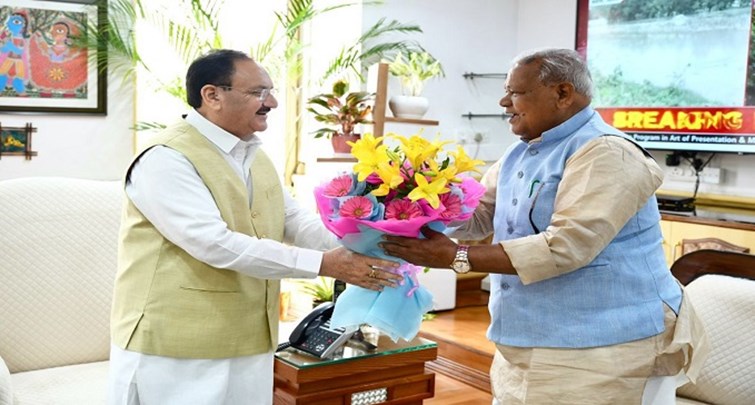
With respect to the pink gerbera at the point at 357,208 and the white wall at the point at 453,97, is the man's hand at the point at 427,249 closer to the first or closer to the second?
the pink gerbera at the point at 357,208

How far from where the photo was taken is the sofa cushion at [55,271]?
2.86 meters

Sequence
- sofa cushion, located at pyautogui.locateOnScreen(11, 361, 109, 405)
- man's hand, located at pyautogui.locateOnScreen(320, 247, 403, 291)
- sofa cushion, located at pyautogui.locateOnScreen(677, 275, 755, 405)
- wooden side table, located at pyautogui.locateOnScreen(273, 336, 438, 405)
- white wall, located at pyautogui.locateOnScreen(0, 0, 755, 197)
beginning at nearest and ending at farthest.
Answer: man's hand, located at pyautogui.locateOnScreen(320, 247, 403, 291) → sofa cushion, located at pyautogui.locateOnScreen(11, 361, 109, 405) → sofa cushion, located at pyautogui.locateOnScreen(677, 275, 755, 405) → wooden side table, located at pyautogui.locateOnScreen(273, 336, 438, 405) → white wall, located at pyautogui.locateOnScreen(0, 0, 755, 197)

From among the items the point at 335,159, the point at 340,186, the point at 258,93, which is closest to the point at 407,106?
the point at 335,159

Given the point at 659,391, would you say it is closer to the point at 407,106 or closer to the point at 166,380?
the point at 166,380

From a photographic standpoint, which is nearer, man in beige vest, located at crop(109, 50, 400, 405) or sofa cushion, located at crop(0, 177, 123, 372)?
man in beige vest, located at crop(109, 50, 400, 405)

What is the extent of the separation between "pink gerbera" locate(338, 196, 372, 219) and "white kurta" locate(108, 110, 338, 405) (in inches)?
8.0

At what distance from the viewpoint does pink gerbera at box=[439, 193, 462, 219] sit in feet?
6.63

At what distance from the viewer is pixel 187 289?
2.10 meters

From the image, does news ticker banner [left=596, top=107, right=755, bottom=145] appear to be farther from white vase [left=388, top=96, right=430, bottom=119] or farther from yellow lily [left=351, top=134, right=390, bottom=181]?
yellow lily [left=351, top=134, right=390, bottom=181]

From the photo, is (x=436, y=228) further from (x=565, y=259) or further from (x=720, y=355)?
(x=720, y=355)

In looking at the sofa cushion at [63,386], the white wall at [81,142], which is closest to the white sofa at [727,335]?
the sofa cushion at [63,386]

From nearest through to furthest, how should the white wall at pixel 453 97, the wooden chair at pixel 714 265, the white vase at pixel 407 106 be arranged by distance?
1. the wooden chair at pixel 714 265
2. the white wall at pixel 453 97
3. the white vase at pixel 407 106

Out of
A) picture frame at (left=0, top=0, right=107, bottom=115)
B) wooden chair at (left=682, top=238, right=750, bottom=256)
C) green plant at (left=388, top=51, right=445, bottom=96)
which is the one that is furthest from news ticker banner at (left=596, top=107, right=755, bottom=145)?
picture frame at (left=0, top=0, right=107, bottom=115)

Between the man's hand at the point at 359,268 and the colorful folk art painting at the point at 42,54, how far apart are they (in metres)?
3.48
